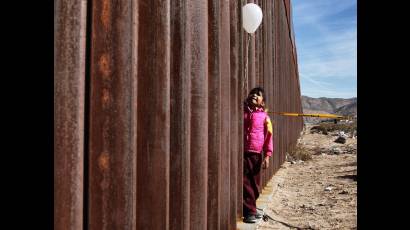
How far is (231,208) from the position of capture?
3391mm

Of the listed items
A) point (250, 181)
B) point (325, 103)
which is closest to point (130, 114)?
point (250, 181)

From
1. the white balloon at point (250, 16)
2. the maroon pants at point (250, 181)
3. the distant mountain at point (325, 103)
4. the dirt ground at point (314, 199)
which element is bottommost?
the dirt ground at point (314, 199)

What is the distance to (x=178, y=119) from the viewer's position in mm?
2078

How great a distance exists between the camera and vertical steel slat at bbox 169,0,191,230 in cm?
207

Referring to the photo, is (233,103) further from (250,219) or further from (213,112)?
(250,219)

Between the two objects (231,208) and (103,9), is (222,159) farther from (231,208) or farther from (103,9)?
(103,9)

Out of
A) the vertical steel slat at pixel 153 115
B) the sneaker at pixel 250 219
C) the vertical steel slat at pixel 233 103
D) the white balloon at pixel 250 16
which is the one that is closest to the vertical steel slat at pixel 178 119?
the vertical steel slat at pixel 153 115

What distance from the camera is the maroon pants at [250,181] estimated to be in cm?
436

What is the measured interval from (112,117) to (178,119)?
506 mm

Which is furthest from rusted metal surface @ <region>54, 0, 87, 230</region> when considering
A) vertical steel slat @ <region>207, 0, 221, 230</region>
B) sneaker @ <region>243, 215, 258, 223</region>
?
sneaker @ <region>243, 215, 258, 223</region>

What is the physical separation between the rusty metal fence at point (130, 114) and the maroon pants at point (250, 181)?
1.74 m

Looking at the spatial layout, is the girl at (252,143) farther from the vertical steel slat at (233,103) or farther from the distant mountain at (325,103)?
the distant mountain at (325,103)
